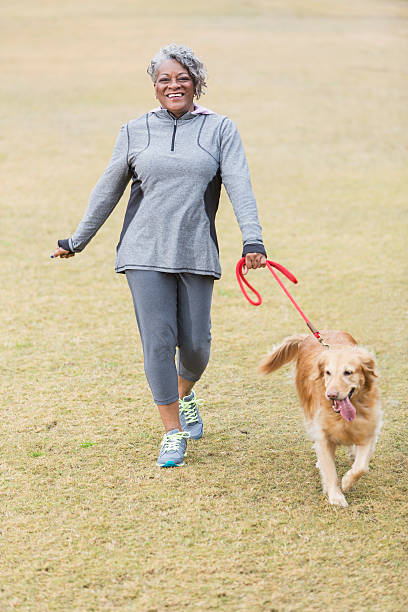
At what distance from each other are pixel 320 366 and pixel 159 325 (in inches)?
33.8

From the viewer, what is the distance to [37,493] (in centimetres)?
405

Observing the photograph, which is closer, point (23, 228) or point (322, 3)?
point (23, 228)

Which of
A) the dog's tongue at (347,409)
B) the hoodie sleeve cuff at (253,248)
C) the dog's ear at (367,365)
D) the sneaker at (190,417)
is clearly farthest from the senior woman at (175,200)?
the dog's tongue at (347,409)

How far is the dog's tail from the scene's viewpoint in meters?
4.73

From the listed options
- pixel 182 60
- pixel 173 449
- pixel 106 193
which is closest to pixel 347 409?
pixel 173 449

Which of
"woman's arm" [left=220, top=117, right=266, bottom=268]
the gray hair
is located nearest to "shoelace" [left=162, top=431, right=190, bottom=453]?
"woman's arm" [left=220, top=117, right=266, bottom=268]

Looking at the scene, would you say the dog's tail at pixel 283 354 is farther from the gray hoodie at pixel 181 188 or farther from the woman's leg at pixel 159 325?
the gray hoodie at pixel 181 188

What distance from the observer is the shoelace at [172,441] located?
432 cm

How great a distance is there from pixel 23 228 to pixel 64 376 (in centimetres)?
556

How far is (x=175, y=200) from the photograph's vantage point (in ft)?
13.4

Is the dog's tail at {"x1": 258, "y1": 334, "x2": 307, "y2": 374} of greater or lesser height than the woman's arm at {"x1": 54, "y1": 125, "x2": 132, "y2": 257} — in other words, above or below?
below

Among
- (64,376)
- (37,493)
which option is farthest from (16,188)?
(37,493)

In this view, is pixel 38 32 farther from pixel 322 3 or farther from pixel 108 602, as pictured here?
pixel 108 602

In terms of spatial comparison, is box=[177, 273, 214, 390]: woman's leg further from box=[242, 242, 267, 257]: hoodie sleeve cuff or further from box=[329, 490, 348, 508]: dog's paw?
box=[329, 490, 348, 508]: dog's paw
